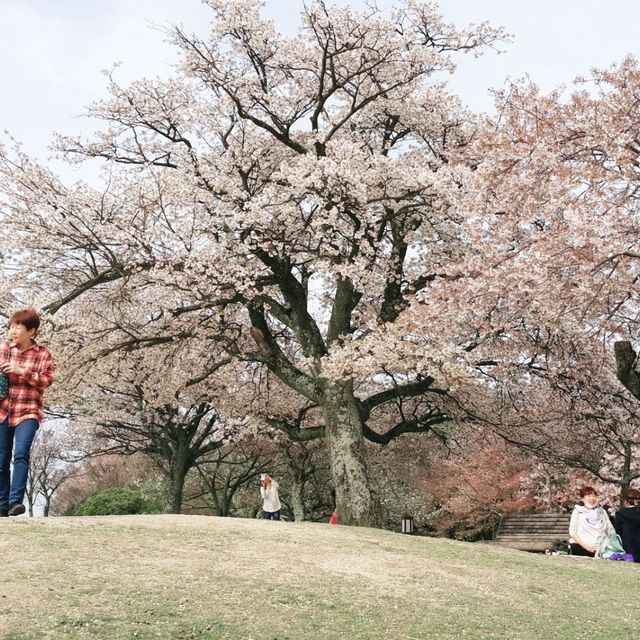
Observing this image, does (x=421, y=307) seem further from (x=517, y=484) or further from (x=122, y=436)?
(x=122, y=436)

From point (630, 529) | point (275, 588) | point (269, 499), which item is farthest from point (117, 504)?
point (275, 588)

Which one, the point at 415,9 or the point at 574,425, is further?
the point at 574,425

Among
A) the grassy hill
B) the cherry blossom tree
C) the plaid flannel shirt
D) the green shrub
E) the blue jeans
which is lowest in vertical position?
the grassy hill

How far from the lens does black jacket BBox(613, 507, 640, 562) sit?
10.2 metres

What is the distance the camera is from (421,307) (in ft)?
41.1

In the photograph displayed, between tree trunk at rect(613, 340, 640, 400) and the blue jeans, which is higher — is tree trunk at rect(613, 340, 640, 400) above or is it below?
above

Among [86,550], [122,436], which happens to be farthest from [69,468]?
[86,550]

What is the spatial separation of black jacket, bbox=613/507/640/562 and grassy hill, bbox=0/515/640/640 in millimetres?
938

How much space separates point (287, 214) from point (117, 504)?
16906 mm

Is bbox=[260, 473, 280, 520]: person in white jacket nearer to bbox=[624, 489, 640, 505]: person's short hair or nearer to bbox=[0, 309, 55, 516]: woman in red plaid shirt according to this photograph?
bbox=[624, 489, 640, 505]: person's short hair

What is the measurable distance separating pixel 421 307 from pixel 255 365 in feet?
31.0

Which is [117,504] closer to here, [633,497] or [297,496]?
[297,496]

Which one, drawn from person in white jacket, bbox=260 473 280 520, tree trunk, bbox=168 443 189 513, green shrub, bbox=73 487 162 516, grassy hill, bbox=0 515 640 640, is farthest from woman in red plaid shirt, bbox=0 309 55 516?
green shrub, bbox=73 487 162 516

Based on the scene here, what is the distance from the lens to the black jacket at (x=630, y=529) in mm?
10211
